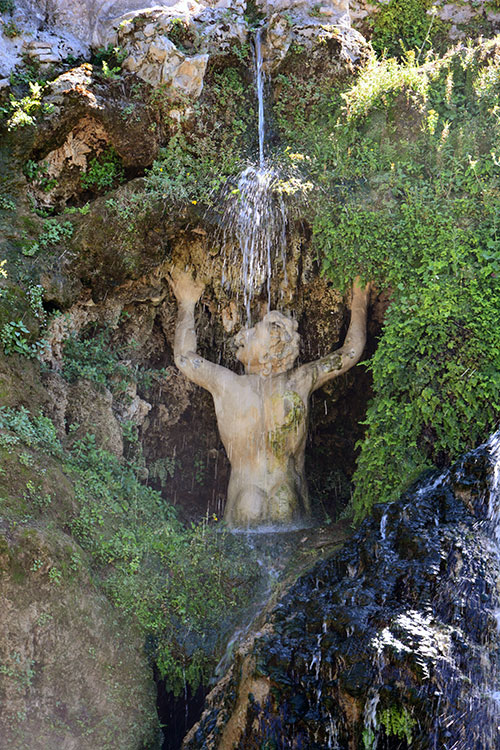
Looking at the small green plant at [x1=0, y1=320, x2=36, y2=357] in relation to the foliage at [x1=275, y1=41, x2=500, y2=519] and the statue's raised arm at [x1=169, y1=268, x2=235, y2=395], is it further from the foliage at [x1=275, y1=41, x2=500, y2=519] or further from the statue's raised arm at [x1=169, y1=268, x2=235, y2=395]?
the foliage at [x1=275, y1=41, x2=500, y2=519]

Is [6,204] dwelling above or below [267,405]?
above

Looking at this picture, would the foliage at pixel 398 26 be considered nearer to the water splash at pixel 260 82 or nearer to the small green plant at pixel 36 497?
the water splash at pixel 260 82

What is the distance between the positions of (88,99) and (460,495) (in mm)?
5829

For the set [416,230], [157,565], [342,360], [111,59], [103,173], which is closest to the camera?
[157,565]

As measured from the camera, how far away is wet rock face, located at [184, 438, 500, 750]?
4051 millimetres

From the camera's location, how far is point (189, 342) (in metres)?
7.70

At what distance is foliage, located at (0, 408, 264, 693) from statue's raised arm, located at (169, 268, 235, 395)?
162cm

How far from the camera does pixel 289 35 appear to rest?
8430 mm

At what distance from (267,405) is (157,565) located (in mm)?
2253

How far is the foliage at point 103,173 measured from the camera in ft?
25.6

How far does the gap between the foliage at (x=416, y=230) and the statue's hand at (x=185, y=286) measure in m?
1.54

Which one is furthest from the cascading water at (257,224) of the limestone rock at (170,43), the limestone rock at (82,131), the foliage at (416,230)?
the limestone rock at (170,43)

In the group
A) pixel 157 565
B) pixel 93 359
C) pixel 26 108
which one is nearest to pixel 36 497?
pixel 157 565

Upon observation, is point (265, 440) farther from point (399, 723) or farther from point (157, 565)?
point (399, 723)
